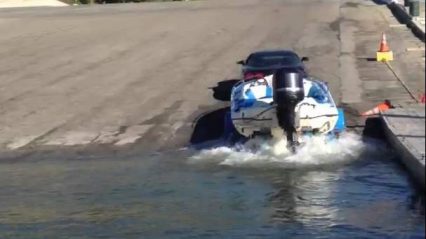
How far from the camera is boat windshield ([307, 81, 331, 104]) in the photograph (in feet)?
71.7

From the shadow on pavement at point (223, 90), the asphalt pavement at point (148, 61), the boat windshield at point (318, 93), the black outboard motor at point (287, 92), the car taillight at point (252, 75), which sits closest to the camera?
the black outboard motor at point (287, 92)

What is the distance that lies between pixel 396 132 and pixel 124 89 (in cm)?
1272

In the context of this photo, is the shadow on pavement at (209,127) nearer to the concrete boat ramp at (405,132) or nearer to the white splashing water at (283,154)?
the white splashing water at (283,154)

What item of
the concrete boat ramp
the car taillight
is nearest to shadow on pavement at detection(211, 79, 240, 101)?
the car taillight

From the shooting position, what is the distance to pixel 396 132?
69.3ft

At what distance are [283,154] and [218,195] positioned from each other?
11.0 feet

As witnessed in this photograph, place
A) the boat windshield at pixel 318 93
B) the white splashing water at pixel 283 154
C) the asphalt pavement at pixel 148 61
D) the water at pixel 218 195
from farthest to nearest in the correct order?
the asphalt pavement at pixel 148 61 → the boat windshield at pixel 318 93 → the white splashing water at pixel 283 154 → the water at pixel 218 195

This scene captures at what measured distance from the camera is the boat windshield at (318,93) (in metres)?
21.9

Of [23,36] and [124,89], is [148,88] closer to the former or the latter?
[124,89]

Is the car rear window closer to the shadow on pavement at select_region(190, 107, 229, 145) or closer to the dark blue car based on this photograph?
the dark blue car

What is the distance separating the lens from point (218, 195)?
707 inches

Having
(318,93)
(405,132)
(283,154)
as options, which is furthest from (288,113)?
(405,132)

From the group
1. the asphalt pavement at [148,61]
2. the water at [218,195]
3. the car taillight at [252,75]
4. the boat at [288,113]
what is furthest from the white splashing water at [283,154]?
the car taillight at [252,75]

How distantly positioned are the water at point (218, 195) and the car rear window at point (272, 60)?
4862mm
